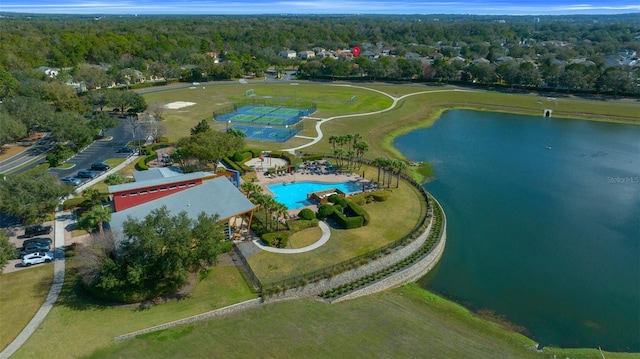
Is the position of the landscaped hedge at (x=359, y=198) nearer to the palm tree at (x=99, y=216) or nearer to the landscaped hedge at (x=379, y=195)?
the landscaped hedge at (x=379, y=195)

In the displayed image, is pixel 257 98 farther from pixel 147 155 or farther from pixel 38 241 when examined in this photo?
pixel 38 241

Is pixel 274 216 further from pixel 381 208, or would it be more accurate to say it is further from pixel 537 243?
pixel 537 243

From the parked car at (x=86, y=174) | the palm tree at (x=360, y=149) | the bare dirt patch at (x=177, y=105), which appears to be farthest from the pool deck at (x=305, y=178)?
the bare dirt patch at (x=177, y=105)

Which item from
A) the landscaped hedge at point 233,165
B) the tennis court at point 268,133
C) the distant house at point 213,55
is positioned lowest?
the tennis court at point 268,133

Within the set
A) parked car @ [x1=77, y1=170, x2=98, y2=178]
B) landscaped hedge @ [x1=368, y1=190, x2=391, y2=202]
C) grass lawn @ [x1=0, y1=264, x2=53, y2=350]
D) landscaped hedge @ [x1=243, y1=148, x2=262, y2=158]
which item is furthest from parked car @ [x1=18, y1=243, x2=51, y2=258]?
landscaped hedge @ [x1=368, y1=190, x2=391, y2=202]

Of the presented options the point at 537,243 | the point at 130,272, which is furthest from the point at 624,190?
the point at 130,272

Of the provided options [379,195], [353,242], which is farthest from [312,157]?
[353,242]
